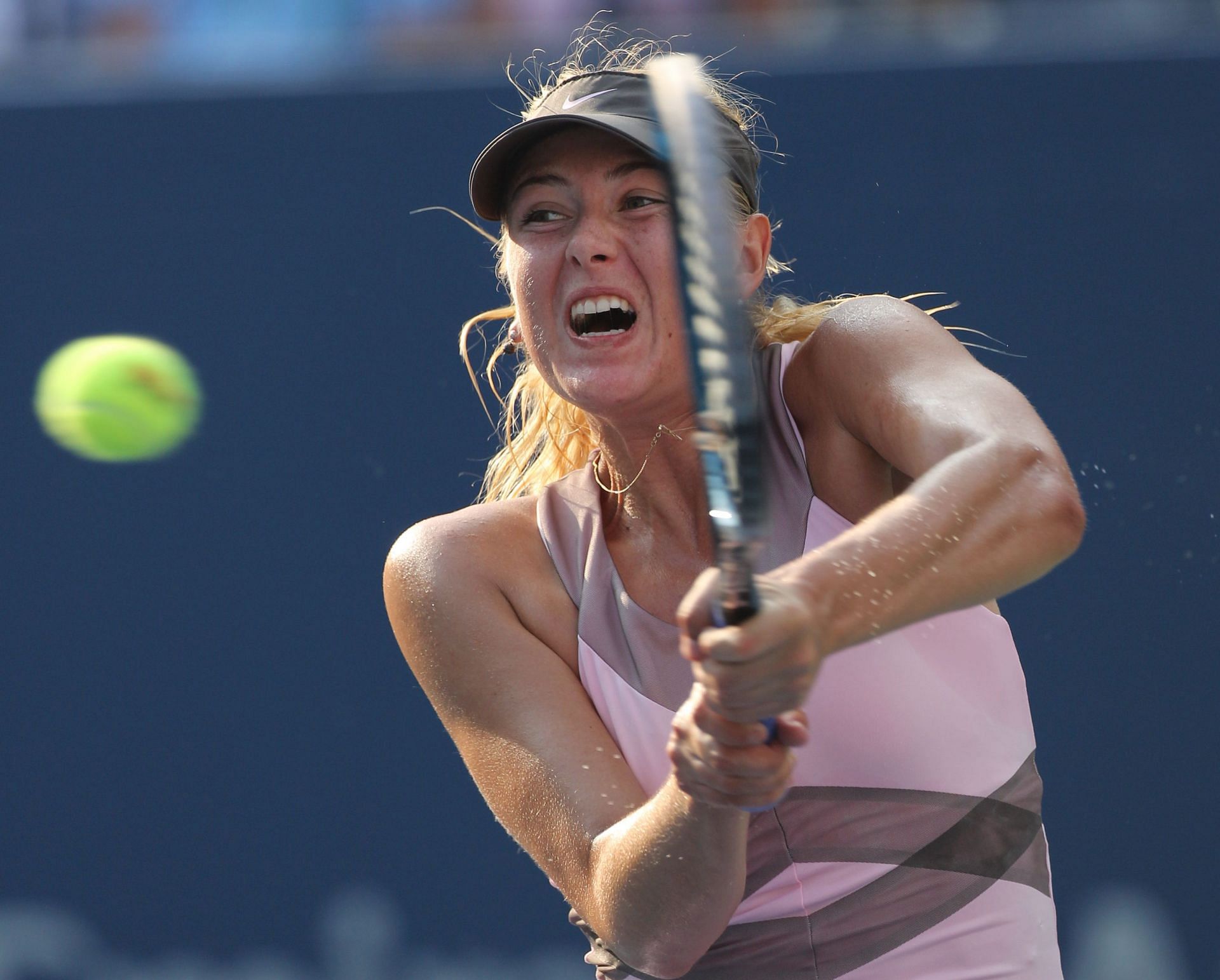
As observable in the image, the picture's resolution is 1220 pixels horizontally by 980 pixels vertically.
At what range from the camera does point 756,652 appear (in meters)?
1.14

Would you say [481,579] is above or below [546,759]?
above

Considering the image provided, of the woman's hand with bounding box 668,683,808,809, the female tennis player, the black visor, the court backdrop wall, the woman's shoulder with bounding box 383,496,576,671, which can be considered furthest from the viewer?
the court backdrop wall

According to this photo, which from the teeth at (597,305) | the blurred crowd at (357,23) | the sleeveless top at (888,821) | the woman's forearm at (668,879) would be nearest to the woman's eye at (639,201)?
the teeth at (597,305)

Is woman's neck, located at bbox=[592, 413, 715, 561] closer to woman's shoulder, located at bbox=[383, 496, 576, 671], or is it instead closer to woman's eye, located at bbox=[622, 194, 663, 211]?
woman's shoulder, located at bbox=[383, 496, 576, 671]

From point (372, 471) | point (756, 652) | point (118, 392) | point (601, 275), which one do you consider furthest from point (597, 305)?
point (118, 392)

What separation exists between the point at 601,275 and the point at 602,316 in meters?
0.09

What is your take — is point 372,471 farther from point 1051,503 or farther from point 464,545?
point 1051,503

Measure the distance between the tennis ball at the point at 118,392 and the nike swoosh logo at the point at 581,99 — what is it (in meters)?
1.66

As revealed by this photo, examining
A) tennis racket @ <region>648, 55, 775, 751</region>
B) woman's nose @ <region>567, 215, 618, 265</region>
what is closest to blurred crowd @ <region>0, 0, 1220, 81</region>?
woman's nose @ <region>567, 215, 618, 265</region>

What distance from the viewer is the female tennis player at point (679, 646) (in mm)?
1658

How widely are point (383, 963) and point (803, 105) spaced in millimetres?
2069

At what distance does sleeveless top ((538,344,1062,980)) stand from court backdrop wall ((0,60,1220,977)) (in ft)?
4.33

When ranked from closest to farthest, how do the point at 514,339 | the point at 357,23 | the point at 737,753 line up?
the point at 737,753 < the point at 514,339 < the point at 357,23

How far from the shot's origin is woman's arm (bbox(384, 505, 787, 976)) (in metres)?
1.54
